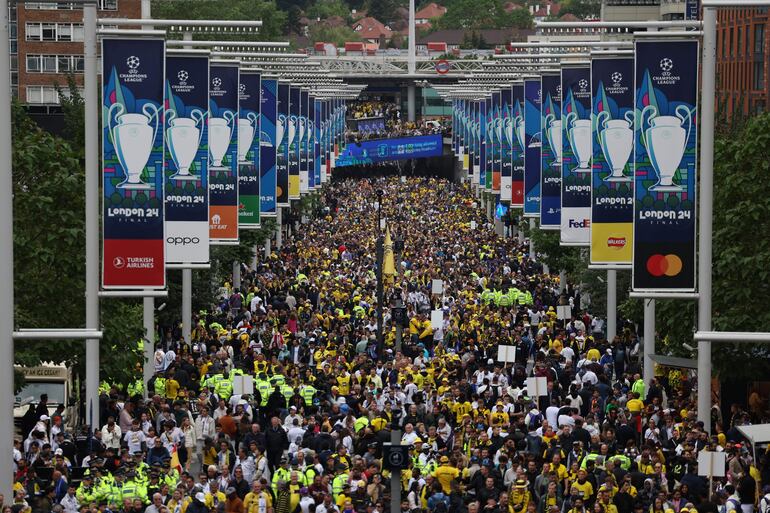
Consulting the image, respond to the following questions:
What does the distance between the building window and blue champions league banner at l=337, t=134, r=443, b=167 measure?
177ft

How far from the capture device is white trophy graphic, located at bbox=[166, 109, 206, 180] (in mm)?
30469

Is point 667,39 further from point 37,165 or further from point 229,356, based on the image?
point 229,356

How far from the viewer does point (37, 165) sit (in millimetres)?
32719

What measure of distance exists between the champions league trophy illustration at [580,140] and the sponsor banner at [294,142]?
2154 centimetres

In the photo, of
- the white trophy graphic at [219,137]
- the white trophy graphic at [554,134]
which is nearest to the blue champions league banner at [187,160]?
the white trophy graphic at [219,137]

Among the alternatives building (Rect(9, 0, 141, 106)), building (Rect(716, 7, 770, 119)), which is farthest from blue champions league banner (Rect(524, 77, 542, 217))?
building (Rect(9, 0, 141, 106))

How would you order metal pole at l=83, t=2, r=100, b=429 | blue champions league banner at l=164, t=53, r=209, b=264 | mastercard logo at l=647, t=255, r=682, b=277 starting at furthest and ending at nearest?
blue champions league banner at l=164, t=53, r=209, b=264 → metal pole at l=83, t=2, r=100, b=429 → mastercard logo at l=647, t=255, r=682, b=277

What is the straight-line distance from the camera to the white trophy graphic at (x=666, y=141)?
80.5 feet

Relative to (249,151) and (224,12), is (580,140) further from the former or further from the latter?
(224,12)

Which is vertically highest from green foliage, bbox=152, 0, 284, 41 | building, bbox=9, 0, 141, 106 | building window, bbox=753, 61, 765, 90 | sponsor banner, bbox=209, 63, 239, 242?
green foliage, bbox=152, 0, 284, 41

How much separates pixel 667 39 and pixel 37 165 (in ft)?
40.4

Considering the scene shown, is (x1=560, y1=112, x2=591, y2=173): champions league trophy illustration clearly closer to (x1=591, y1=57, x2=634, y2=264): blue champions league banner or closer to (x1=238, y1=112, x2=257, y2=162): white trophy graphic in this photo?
(x1=591, y1=57, x2=634, y2=264): blue champions league banner

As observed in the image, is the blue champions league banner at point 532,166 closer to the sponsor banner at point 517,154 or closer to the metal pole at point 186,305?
the sponsor banner at point 517,154

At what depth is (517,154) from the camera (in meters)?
53.8
